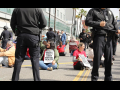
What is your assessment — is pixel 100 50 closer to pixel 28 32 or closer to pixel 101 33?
pixel 101 33

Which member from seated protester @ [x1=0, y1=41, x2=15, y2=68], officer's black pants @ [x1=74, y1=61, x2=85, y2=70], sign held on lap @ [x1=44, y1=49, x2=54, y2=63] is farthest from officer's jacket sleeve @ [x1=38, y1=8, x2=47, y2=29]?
seated protester @ [x1=0, y1=41, x2=15, y2=68]

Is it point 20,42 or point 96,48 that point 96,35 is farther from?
point 20,42

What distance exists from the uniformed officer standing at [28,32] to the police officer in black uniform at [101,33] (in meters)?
1.14

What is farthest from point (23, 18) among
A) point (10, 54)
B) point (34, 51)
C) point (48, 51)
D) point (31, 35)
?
point (10, 54)

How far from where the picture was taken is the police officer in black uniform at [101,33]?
17.1 feet

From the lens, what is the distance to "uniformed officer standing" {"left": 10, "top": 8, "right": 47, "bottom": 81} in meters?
5.36

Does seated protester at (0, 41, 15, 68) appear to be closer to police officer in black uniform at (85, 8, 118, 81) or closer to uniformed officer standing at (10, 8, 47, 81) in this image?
uniformed officer standing at (10, 8, 47, 81)

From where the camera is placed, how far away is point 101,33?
520 centimetres

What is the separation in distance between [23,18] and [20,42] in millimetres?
539

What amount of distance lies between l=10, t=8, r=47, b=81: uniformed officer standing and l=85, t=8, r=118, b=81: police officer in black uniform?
1.14m

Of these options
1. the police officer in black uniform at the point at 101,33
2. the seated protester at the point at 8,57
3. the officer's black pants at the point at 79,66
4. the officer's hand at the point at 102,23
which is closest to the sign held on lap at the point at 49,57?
the officer's black pants at the point at 79,66

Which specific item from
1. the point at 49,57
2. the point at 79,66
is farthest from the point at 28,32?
the point at 79,66

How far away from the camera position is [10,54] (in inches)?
368

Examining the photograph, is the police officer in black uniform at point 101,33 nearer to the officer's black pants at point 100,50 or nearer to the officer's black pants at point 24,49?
the officer's black pants at point 100,50
